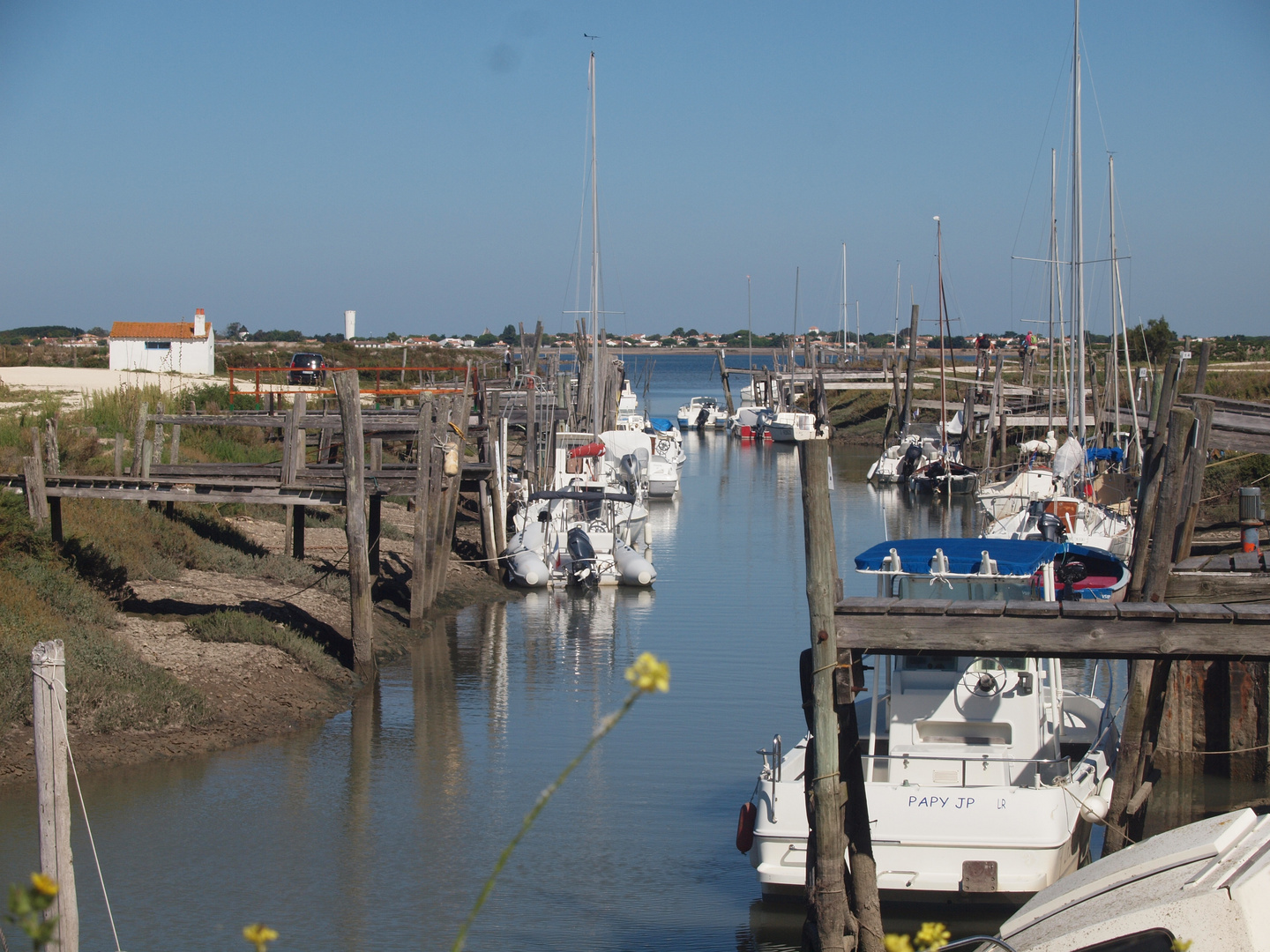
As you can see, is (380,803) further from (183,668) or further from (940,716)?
(940,716)

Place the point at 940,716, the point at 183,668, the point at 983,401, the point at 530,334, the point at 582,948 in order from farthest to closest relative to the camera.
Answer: the point at 983,401
the point at 530,334
the point at 183,668
the point at 940,716
the point at 582,948

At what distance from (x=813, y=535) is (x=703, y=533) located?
26.2 meters

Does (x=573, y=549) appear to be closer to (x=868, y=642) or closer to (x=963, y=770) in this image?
(x=963, y=770)

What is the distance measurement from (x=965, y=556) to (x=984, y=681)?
4.86 ft

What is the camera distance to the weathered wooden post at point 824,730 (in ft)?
23.3

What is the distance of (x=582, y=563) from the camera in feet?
81.5

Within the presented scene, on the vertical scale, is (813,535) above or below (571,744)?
above

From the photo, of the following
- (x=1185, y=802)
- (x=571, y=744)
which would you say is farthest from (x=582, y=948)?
(x=1185, y=802)

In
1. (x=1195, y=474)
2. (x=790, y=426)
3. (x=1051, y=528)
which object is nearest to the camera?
(x=1195, y=474)

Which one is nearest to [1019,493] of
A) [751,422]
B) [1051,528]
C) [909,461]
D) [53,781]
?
[1051,528]

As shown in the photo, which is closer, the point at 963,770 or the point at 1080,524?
the point at 963,770

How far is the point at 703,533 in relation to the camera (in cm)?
3353

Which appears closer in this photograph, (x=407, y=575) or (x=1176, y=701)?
(x=1176, y=701)

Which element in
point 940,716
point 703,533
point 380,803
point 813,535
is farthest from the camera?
point 703,533
